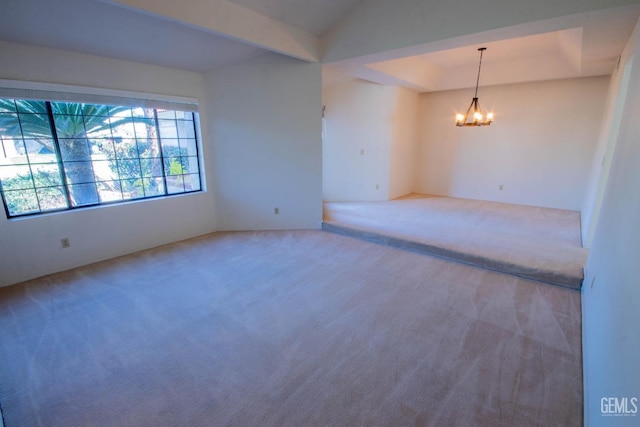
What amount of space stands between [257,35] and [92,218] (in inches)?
122

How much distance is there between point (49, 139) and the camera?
3.29m

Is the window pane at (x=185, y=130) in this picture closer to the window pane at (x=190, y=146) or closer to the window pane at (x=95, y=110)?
the window pane at (x=190, y=146)

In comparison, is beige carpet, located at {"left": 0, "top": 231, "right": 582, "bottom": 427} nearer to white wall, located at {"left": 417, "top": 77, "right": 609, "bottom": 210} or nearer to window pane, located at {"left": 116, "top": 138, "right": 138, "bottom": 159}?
window pane, located at {"left": 116, "top": 138, "right": 138, "bottom": 159}

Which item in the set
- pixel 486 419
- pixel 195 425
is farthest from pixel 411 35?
pixel 195 425

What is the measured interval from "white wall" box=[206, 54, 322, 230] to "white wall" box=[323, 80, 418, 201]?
5.92 feet

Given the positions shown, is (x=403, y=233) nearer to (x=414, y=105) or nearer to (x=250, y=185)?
(x=250, y=185)

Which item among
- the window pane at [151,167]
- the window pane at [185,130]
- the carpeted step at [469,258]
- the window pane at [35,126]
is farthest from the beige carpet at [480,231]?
the window pane at [35,126]

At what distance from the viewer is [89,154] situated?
3.61m

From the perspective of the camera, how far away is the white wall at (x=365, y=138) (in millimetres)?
6078

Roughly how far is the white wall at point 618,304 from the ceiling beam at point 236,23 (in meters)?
3.46

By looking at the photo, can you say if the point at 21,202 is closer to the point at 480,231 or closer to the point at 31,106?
the point at 31,106

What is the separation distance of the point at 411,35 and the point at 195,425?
408 centimetres

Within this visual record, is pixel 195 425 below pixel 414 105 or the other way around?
below

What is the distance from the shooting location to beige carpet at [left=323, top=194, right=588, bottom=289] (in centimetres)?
321
